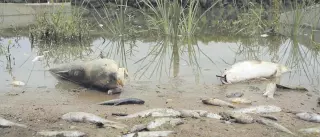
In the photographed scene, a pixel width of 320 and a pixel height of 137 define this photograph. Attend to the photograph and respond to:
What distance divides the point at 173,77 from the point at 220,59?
1.33 meters

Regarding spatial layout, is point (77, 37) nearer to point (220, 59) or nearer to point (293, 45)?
point (220, 59)

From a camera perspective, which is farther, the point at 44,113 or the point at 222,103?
the point at 222,103

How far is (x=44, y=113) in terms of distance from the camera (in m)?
3.54

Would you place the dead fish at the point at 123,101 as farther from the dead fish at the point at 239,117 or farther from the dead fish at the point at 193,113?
the dead fish at the point at 239,117

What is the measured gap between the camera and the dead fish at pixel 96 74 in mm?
4445

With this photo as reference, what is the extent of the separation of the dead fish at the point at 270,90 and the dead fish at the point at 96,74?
146 centimetres

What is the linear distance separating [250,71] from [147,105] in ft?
5.43

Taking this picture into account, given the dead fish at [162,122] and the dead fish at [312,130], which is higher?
the dead fish at [162,122]

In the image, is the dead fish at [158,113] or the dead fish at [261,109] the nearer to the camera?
the dead fish at [158,113]

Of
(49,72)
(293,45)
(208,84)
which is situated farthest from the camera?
(293,45)

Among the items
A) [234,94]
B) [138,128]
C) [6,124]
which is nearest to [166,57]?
[234,94]

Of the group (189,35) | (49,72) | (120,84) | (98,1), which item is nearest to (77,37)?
(189,35)

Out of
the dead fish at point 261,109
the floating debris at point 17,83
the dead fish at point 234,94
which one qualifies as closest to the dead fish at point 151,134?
the dead fish at point 261,109

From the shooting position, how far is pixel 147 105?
12.9 feet
